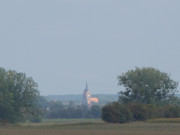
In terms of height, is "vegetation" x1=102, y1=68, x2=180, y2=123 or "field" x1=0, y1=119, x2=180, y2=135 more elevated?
"vegetation" x1=102, y1=68, x2=180, y2=123

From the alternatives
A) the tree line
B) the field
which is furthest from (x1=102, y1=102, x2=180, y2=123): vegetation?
the field

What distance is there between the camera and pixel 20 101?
104000mm

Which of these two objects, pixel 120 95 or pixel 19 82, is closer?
pixel 19 82

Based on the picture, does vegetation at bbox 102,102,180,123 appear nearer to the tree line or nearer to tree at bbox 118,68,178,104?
the tree line

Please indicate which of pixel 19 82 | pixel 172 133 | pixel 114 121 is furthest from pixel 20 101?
pixel 172 133

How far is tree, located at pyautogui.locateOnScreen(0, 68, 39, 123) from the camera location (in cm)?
10130

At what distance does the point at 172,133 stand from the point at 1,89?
52.2 meters

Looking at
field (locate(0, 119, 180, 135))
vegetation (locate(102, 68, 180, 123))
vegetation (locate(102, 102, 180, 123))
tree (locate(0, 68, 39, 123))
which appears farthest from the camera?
vegetation (locate(102, 68, 180, 123))

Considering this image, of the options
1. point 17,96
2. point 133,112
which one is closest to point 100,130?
point 133,112

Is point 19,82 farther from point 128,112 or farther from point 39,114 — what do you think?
point 128,112

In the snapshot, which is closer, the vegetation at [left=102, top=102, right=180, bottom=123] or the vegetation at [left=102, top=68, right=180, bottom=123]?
the vegetation at [left=102, top=102, right=180, bottom=123]

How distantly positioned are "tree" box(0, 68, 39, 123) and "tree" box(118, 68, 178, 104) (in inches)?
636

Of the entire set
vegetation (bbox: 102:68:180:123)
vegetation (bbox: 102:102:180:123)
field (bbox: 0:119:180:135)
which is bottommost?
field (bbox: 0:119:180:135)

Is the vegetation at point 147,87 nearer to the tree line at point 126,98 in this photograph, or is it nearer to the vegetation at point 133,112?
the tree line at point 126,98
